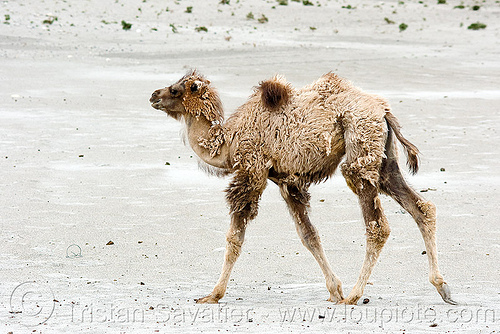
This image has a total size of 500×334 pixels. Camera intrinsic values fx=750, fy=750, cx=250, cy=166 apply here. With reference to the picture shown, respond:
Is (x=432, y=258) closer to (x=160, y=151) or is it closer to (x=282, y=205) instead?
(x=282, y=205)

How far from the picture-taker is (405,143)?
7.38 m

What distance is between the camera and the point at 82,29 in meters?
29.0

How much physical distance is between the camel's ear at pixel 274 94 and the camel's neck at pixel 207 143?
24.5 inches

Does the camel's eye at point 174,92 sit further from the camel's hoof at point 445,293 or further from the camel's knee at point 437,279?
the camel's hoof at point 445,293

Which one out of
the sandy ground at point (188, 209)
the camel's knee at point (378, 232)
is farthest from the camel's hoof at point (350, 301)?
the camel's knee at point (378, 232)

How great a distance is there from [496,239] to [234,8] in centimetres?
2947

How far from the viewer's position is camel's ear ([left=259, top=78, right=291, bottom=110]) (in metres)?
7.36

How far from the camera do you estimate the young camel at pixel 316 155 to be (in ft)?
23.3

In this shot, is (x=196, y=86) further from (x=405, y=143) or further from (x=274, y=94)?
(x=405, y=143)

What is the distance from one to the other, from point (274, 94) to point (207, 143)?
890mm

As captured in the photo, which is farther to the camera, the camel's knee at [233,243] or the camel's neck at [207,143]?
the camel's neck at [207,143]

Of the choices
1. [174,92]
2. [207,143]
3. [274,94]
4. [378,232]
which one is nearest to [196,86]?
[174,92]

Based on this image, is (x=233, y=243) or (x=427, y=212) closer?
(x=427, y=212)

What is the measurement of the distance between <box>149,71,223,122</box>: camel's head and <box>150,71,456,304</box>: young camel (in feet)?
0.70
